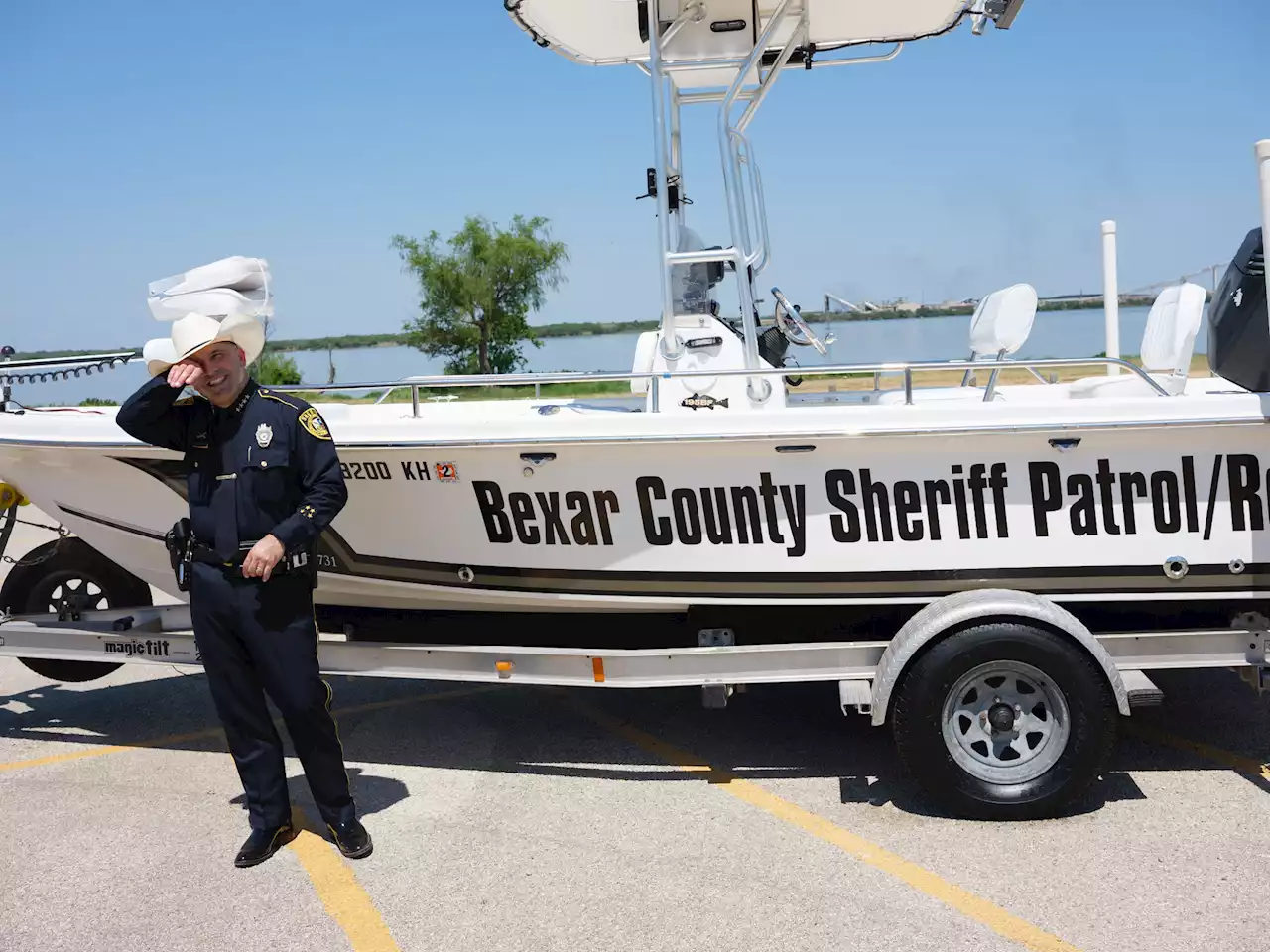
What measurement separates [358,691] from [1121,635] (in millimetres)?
3675

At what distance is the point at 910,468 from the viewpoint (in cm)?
388

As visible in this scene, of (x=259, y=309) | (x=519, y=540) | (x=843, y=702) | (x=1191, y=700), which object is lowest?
(x=1191, y=700)

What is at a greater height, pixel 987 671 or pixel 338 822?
pixel 987 671

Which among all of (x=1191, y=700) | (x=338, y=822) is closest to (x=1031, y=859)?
Answer: (x=1191, y=700)

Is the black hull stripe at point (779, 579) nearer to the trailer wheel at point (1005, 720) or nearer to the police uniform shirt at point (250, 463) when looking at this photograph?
the trailer wheel at point (1005, 720)

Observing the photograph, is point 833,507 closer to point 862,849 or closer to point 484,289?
point 862,849

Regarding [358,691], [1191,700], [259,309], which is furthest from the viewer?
→ [358,691]

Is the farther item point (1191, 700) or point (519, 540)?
point (1191, 700)

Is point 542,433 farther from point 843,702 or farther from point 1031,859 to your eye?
point 1031,859

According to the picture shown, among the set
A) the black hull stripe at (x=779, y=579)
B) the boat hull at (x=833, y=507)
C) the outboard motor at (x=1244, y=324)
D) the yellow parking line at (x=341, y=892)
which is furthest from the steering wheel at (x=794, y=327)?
the yellow parking line at (x=341, y=892)

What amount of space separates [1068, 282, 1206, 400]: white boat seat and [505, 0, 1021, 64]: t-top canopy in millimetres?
1447

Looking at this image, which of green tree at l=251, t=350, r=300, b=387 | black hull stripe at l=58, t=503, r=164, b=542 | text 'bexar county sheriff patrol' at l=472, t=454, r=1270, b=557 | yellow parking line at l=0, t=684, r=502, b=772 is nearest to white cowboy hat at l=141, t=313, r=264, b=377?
text 'bexar county sheriff patrol' at l=472, t=454, r=1270, b=557

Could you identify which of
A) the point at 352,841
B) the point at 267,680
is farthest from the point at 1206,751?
the point at 267,680

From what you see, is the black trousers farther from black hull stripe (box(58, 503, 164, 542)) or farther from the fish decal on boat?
the fish decal on boat
